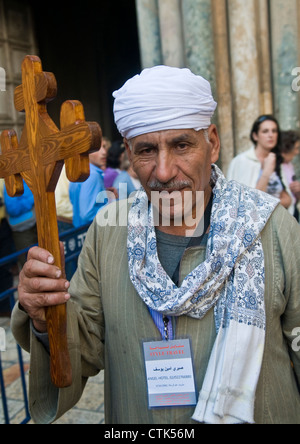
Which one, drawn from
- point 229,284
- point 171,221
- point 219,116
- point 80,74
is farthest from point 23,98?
point 80,74

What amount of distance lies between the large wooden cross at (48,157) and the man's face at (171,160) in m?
0.34

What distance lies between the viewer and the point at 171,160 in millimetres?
1409

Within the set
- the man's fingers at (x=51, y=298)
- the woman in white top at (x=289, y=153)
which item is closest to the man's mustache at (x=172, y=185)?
the man's fingers at (x=51, y=298)

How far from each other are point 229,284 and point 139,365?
1.37ft

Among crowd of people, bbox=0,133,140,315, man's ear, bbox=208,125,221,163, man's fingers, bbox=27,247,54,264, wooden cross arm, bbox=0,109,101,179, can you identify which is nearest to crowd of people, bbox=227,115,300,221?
crowd of people, bbox=0,133,140,315

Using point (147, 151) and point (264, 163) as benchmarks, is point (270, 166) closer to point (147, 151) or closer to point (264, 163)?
point (264, 163)

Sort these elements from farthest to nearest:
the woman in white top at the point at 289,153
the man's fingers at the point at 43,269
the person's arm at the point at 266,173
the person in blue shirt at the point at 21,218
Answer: the person in blue shirt at the point at 21,218 < the woman in white top at the point at 289,153 < the person's arm at the point at 266,173 < the man's fingers at the point at 43,269

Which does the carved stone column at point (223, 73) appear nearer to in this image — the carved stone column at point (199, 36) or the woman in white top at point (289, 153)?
the carved stone column at point (199, 36)

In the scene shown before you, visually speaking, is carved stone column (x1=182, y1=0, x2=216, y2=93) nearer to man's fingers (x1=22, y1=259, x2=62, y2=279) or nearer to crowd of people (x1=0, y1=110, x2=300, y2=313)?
crowd of people (x1=0, y1=110, x2=300, y2=313)

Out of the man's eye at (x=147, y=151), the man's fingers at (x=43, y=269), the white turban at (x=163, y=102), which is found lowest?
the man's fingers at (x=43, y=269)

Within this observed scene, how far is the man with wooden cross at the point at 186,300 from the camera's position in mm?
1371
